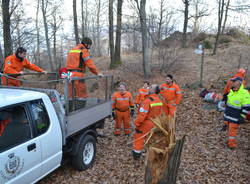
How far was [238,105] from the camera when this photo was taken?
530 centimetres

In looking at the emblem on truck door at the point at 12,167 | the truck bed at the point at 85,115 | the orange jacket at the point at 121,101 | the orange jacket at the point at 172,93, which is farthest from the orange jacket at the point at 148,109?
the emblem on truck door at the point at 12,167

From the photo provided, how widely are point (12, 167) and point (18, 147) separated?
0.86ft

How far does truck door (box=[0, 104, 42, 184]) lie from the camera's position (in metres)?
2.64

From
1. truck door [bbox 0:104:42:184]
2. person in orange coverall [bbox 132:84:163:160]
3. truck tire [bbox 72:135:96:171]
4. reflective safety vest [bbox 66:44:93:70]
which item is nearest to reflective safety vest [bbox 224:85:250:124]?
person in orange coverall [bbox 132:84:163:160]

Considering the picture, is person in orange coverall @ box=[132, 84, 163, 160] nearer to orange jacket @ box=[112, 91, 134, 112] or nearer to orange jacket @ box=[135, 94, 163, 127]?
orange jacket @ box=[135, 94, 163, 127]

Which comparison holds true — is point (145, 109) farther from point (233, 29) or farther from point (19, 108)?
point (233, 29)

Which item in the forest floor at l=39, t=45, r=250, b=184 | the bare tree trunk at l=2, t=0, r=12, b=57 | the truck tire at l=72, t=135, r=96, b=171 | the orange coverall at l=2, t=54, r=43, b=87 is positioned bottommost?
the forest floor at l=39, t=45, r=250, b=184

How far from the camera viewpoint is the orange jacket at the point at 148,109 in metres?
4.54

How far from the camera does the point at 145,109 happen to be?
4.54 meters

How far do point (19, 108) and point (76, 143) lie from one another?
1.48 metres

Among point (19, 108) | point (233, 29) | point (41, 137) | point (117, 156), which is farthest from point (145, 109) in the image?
point (233, 29)

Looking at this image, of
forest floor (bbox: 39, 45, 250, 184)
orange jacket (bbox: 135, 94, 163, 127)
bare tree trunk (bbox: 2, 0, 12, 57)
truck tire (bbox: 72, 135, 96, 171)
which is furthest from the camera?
bare tree trunk (bbox: 2, 0, 12, 57)

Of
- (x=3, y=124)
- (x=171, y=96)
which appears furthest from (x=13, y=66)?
(x=171, y=96)

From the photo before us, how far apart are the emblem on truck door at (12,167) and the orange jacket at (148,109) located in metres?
2.51
